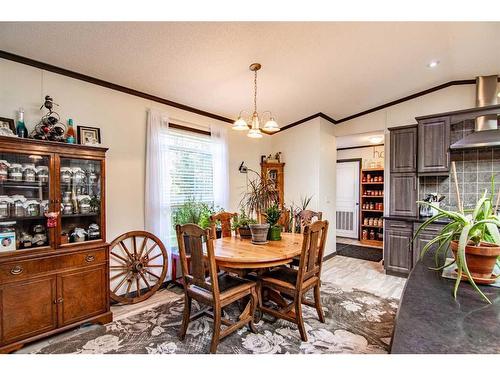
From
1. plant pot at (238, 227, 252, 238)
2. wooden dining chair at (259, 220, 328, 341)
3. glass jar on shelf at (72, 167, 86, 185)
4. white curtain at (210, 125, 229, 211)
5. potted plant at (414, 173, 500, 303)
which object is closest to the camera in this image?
potted plant at (414, 173, 500, 303)

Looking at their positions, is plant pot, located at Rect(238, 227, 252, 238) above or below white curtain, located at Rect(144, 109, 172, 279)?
below

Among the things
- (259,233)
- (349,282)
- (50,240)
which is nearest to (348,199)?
(349,282)

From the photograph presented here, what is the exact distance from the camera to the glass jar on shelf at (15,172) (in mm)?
2211

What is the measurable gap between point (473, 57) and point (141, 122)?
432 cm

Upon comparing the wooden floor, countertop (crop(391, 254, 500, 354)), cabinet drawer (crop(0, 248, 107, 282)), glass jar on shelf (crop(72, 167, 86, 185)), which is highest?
glass jar on shelf (crop(72, 167, 86, 185))

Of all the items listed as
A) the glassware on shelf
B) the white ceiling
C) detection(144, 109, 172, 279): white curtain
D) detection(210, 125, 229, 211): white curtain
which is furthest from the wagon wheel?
the white ceiling

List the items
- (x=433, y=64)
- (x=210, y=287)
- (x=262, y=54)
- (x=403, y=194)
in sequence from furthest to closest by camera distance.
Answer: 1. (x=403, y=194)
2. (x=433, y=64)
3. (x=262, y=54)
4. (x=210, y=287)

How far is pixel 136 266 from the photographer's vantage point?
3189mm

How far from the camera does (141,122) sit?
10.9 ft

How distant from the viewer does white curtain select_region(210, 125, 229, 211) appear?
4172 mm

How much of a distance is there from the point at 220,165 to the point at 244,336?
2.63 m

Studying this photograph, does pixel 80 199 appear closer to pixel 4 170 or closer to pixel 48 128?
pixel 4 170

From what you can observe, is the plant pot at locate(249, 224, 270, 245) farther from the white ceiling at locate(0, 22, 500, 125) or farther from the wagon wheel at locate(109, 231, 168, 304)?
the white ceiling at locate(0, 22, 500, 125)

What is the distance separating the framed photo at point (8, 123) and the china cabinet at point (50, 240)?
0.31 metres
